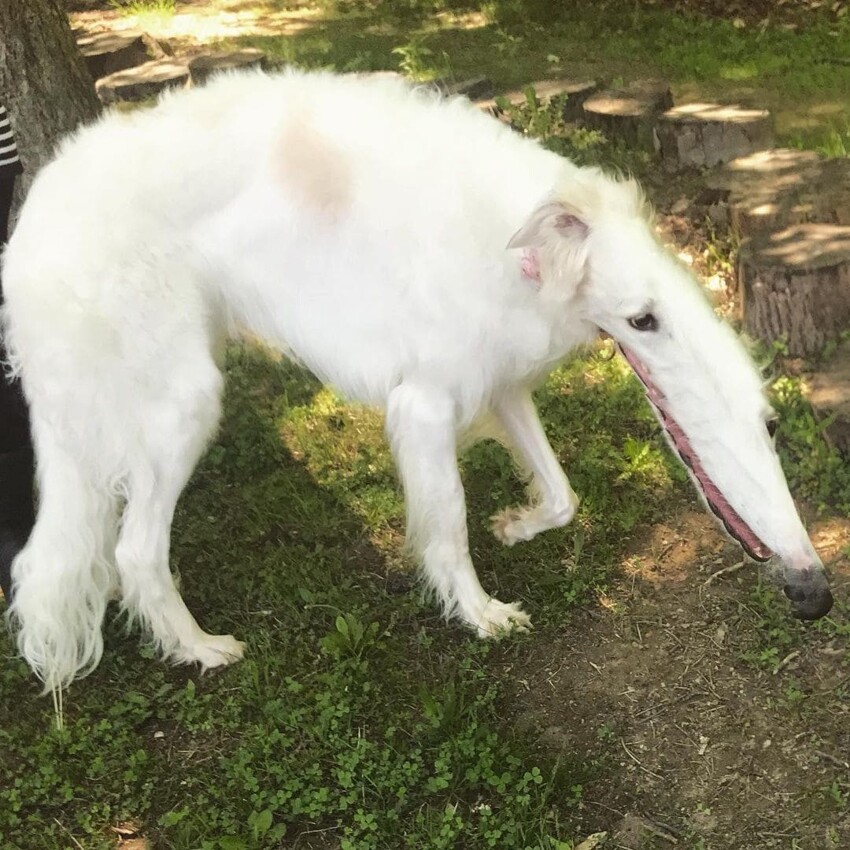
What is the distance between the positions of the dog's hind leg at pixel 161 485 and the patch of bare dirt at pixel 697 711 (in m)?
1.31

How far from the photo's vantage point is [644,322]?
8.70ft

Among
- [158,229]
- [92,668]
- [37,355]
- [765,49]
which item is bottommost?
[92,668]

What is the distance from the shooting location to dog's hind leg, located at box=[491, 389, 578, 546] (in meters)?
3.52

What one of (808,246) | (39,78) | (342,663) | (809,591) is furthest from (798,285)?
(39,78)

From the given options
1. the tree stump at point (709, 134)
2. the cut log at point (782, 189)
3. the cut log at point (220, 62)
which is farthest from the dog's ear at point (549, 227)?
the cut log at point (220, 62)

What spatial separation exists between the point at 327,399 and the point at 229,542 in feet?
3.35

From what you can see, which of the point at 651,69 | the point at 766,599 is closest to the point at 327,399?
the point at 766,599

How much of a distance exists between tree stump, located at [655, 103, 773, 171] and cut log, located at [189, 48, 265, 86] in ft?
10.2

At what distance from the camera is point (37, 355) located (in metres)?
2.77

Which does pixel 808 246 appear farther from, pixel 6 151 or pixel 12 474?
pixel 12 474

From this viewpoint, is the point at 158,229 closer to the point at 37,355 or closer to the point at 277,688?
the point at 37,355

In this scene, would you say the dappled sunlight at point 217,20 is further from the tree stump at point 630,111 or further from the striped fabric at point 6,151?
the striped fabric at point 6,151

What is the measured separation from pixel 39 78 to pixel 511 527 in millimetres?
2896

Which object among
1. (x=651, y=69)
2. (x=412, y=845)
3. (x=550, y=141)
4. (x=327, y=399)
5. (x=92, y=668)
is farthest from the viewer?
(x=651, y=69)
